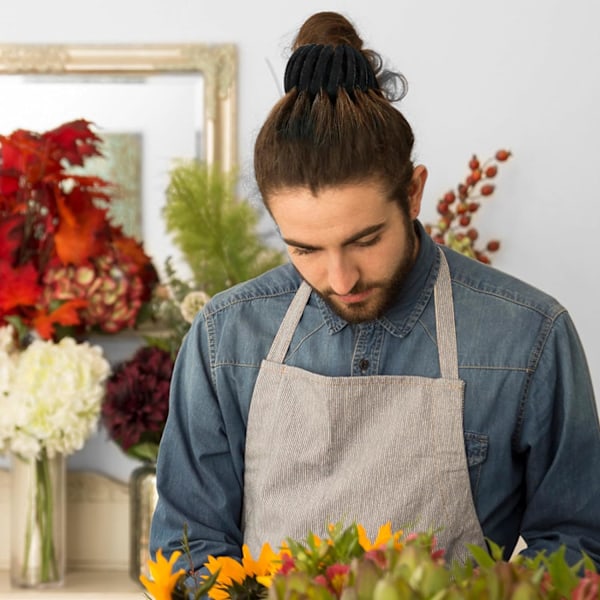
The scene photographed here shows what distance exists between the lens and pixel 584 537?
1354mm

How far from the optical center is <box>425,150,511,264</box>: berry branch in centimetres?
209

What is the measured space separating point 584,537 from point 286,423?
41 centimetres

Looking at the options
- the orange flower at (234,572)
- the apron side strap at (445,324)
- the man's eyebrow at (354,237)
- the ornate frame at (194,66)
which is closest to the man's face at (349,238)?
the man's eyebrow at (354,237)

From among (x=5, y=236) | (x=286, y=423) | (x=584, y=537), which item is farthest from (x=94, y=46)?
(x=584, y=537)

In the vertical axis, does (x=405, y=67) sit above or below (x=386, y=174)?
above

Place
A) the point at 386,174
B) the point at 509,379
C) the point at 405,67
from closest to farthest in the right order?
the point at 386,174 → the point at 509,379 → the point at 405,67

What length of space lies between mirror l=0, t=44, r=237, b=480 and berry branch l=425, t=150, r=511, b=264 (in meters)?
0.45

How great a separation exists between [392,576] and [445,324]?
866mm

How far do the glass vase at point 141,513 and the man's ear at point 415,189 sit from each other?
962mm

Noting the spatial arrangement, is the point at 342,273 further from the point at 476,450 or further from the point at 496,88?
the point at 496,88

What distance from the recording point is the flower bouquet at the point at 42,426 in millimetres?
2002

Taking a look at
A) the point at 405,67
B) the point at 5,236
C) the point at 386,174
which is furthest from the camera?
the point at 405,67

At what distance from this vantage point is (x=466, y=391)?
1408 mm

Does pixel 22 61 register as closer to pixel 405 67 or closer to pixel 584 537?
pixel 405 67
